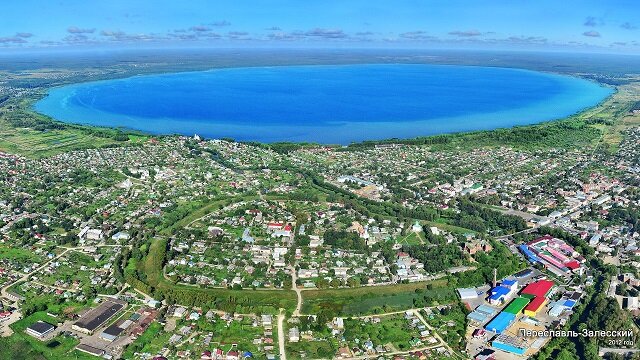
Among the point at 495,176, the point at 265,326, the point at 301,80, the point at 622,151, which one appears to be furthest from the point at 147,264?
the point at 301,80

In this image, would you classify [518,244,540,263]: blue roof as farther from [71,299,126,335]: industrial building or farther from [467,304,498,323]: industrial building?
[71,299,126,335]: industrial building

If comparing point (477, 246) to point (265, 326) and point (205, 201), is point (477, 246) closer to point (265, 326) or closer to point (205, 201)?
point (265, 326)

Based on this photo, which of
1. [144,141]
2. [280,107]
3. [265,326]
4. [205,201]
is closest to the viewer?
[265,326]

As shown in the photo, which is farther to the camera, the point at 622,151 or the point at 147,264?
the point at 622,151

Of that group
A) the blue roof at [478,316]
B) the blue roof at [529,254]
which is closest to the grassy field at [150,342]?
the blue roof at [478,316]

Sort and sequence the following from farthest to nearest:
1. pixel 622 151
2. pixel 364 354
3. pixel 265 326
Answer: pixel 622 151 → pixel 265 326 → pixel 364 354

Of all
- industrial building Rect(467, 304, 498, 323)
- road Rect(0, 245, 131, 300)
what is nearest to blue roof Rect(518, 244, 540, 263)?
industrial building Rect(467, 304, 498, 323)
